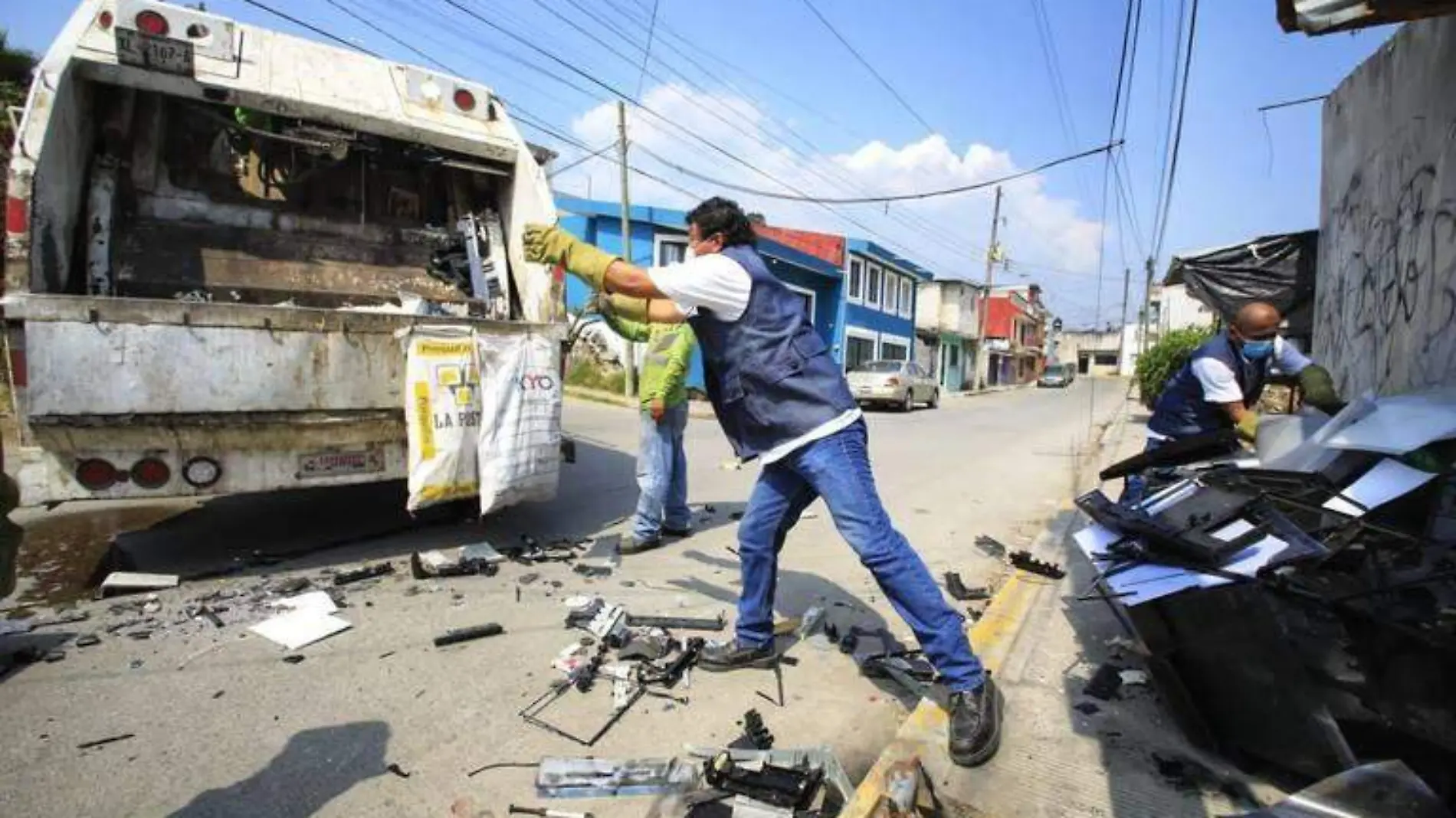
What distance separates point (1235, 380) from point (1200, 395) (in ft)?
0.61

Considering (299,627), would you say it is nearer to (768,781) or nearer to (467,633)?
(467,633)

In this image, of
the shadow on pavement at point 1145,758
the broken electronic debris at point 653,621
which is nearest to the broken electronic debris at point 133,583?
the broken electronic debris at point 653,621

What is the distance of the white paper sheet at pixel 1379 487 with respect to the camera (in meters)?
2.34

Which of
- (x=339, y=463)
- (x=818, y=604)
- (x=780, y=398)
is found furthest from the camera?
(x=339, y=463)

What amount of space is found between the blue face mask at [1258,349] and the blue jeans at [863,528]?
2.29 m

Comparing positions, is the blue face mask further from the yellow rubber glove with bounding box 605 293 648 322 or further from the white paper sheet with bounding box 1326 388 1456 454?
the yellow rubber glove with bounding box 605 293 648 322

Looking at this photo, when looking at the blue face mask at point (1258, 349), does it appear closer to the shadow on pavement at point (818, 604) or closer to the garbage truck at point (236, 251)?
the shadow on pavement at point (818, 604)

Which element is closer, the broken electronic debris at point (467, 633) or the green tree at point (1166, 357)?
the broken electronic debris at point (467, 633)

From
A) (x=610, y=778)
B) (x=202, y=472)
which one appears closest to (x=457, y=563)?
(x=202, y=472)

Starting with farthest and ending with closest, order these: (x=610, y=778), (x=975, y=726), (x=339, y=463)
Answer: (x=339, y=463) → (x=975, y=726) → (x=610, y=778)

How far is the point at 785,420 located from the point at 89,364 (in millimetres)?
3170

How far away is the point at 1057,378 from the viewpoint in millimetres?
51781

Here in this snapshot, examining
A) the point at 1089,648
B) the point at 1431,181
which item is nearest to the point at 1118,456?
the point at 1431,181

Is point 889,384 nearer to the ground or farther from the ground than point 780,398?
nearer to the ground
